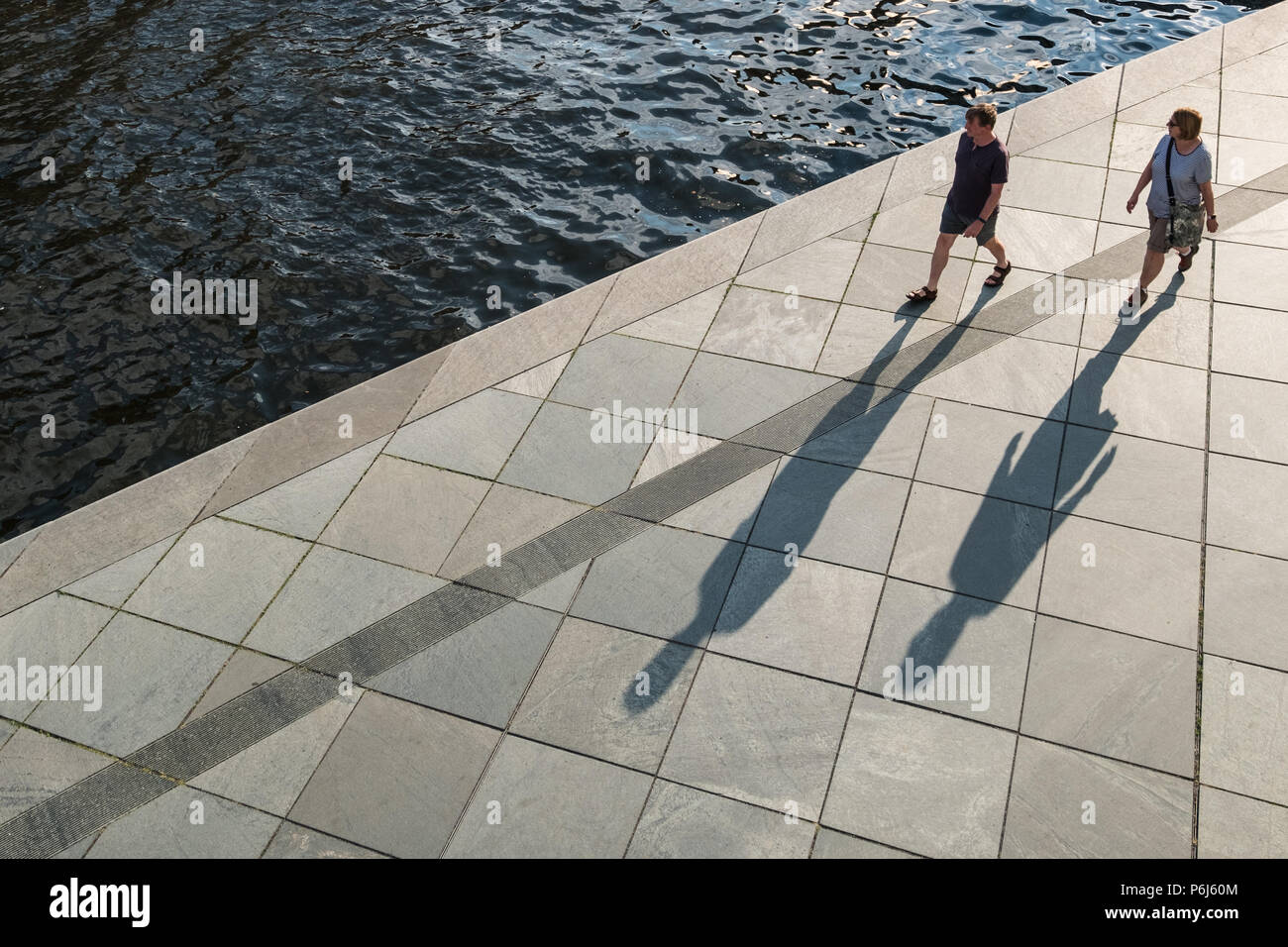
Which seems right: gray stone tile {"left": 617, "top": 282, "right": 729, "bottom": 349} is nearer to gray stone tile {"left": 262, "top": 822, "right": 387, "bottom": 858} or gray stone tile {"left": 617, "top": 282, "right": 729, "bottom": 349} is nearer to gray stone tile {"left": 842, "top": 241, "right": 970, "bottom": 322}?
gray stone tile {"left": 842, "top": 241, "right": 970, "bottom": 322}

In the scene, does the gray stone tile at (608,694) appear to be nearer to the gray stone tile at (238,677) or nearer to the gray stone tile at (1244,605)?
the gray stone tile at (238,677)

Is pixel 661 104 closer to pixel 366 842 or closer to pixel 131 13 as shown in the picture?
pixel 131 13

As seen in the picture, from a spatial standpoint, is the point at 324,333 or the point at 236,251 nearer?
the point at 324,333

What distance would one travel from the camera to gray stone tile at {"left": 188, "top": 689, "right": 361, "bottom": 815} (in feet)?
20.2

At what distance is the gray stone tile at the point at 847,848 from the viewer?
18.5ft

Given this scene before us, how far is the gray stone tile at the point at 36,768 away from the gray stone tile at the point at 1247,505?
7713 mm

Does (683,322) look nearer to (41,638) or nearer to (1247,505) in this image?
(1247,505)

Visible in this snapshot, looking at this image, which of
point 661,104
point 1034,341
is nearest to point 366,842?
point 1034,341

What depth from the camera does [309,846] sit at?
5.91 m

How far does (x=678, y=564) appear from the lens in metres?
7.26

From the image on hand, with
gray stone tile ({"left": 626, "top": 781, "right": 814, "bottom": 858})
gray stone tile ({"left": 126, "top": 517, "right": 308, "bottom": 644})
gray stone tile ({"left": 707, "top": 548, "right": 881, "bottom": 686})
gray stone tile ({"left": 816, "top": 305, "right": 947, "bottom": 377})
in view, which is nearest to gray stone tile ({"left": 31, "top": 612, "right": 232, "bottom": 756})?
gray stone tile ({"left": 126, "top": 517, "right": 308, "bottom": 644})

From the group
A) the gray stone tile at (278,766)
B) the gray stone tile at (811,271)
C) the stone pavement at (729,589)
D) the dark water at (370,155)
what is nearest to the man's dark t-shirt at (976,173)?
the stone pavement at (729,589)

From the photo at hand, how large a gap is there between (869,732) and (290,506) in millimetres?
4734

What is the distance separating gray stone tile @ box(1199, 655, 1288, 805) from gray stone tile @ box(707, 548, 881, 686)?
2083 millimetres
